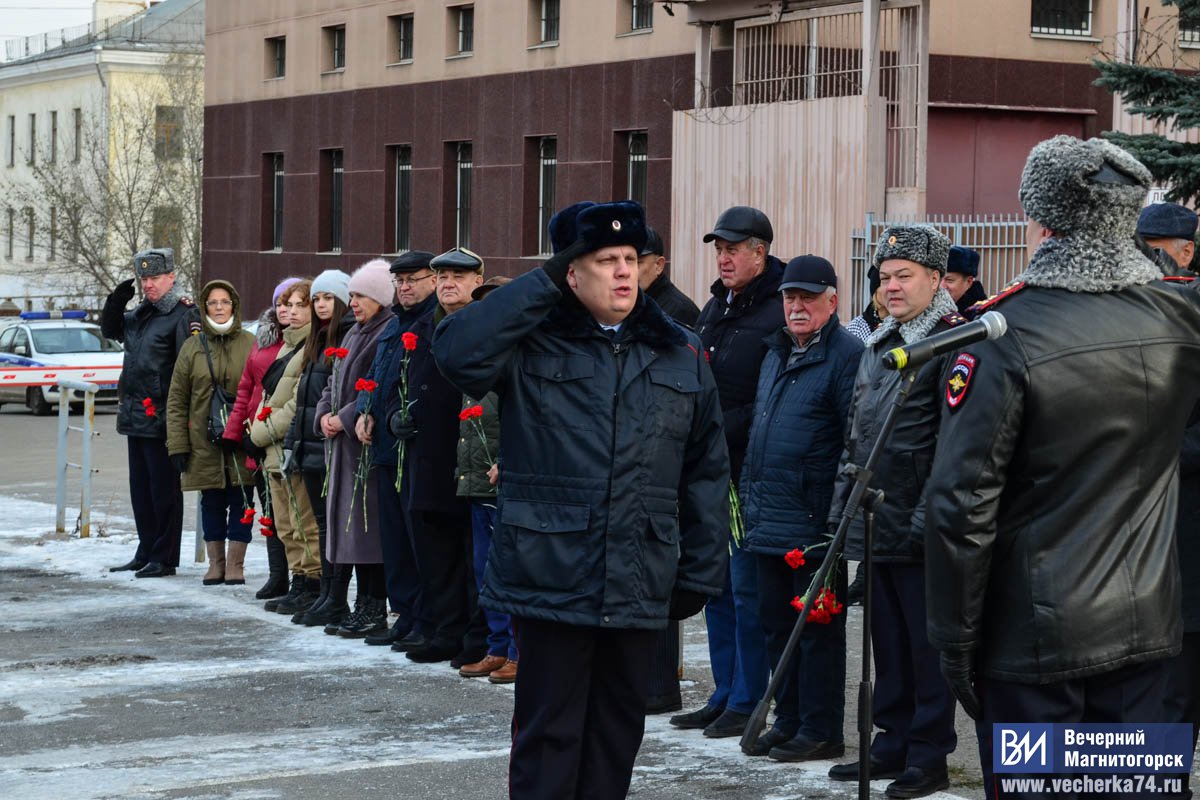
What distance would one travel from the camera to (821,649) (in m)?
7.71

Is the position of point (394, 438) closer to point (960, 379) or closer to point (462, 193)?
point (960, 379)

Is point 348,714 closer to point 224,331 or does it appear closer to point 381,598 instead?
point 381,598

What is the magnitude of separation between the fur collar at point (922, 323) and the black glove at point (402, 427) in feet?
10.9

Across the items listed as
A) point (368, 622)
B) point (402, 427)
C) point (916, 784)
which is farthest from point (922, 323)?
point (368, 622)

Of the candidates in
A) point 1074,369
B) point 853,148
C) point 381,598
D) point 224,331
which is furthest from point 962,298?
point 853,148

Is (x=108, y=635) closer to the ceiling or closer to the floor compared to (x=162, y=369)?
closer to the floor

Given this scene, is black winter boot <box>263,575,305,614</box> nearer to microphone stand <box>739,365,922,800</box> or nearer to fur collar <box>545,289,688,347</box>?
fur collar <box>545,289,688,347</box>

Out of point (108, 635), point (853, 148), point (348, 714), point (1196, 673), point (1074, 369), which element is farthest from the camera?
point (853, 148)

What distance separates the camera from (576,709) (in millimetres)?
5645

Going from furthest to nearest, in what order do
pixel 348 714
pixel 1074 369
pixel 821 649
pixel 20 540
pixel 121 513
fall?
pixel 121 513 < pixel 20 540 < pixel 348 714 < pixel 821 649 < pixel 1074 369

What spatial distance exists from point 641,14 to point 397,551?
61.0 feet

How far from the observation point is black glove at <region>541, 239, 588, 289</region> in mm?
5641

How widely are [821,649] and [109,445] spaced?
19.1 meters

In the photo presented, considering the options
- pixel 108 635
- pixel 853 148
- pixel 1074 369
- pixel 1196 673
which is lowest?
pixel 108 635
